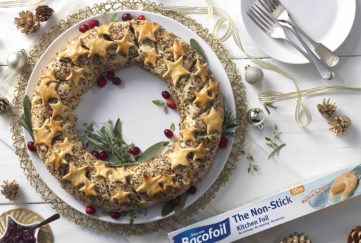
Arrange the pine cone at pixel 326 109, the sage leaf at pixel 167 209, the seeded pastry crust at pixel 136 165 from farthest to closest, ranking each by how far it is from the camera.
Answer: the pine cone at pixel 326 109 < the sage leaf at pixel 167 209 < the seeded pastry crust at pixel 136 165

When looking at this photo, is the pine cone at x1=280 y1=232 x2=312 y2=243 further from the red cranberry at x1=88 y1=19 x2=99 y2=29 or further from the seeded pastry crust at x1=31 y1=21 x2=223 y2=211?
the red cranberry at x1=88 y1=19 x2=99 y2=29

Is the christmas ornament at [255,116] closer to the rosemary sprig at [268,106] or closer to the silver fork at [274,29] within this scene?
the rosemary sprig at [268,106]

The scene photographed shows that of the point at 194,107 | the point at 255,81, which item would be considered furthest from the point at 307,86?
the point at 194,107

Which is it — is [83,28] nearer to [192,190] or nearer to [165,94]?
[165,94]

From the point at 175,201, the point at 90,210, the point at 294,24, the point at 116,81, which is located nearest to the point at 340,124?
the point at 294,24

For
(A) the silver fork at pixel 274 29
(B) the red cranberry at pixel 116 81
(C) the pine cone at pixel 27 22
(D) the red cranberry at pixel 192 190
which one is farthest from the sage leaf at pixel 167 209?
(C) the pine cone at pixel 27 22

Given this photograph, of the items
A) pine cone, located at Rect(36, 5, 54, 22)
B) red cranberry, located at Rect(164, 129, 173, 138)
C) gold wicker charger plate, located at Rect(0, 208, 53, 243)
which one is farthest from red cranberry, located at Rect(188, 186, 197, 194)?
pine cone, located at Rect(36, 5, 54, 22)
